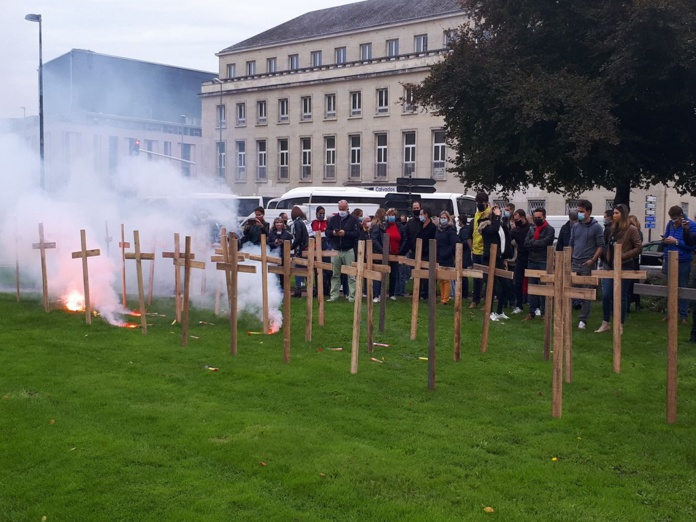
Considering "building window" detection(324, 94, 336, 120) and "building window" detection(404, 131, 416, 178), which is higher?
"building window" detection(324, 94, 336, 120)

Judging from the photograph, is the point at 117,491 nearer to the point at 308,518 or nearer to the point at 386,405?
the point at 308,518

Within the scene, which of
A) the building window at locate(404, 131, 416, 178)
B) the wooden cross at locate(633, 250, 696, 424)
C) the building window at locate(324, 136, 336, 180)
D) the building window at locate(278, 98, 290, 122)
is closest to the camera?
the wooden cross at locate(633, 250, 696, 424)

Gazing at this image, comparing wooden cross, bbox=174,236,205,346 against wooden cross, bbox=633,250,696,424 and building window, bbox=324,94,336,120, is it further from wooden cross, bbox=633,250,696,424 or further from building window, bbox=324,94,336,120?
building window, bbox=324,94,336,120

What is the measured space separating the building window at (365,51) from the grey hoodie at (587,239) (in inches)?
2138

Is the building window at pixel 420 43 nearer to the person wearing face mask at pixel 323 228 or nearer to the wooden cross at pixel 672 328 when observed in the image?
the person wearing face mask at pixel 323 228

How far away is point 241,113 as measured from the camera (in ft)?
247

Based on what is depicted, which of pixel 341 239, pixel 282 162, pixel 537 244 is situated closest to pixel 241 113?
pixel 282 162

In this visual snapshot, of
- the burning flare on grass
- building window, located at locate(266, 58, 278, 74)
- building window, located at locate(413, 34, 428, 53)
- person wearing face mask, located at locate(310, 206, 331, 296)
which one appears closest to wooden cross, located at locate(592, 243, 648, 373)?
person wearing face mask, located at locate(310, 206, 331, 296)

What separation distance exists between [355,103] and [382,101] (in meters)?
2.65

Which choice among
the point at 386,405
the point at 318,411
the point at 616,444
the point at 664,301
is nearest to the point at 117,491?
the point at 318,411

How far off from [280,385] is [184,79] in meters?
43.5

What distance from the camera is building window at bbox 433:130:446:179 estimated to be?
63.6m

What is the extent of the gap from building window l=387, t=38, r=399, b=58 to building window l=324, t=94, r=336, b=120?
5.90 m

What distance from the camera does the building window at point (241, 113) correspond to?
74.9 metres
